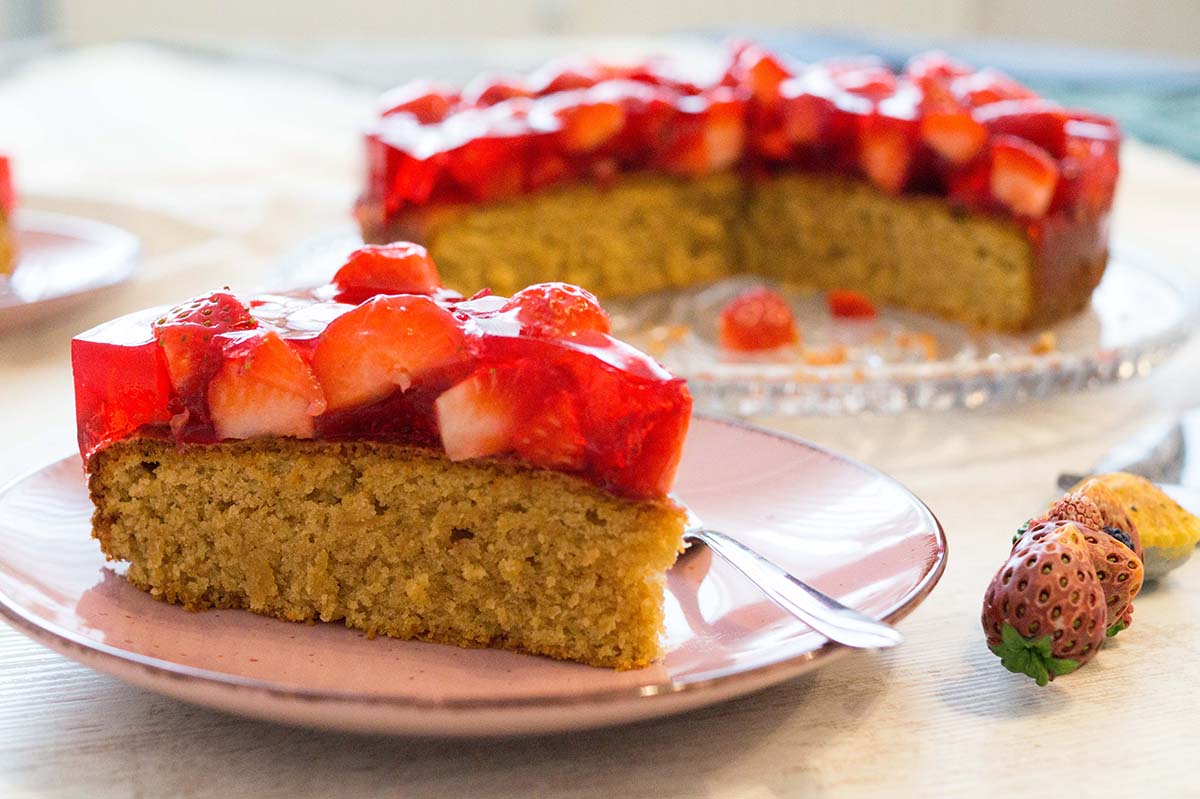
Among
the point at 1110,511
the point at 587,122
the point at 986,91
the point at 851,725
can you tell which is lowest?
Result: the point at 851,725

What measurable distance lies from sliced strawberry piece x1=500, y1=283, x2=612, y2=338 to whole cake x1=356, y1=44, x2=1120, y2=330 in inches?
56.8

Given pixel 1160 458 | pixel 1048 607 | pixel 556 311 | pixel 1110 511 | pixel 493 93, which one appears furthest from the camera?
pixel 493 93

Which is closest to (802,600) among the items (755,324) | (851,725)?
(851,725)

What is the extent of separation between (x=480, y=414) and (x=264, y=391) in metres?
0.23

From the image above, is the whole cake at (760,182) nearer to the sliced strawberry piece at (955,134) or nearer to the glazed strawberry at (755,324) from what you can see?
the sliced strawberry piece at (955,134)

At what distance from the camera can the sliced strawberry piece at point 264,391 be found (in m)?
1.49

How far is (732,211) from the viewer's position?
11.3ft

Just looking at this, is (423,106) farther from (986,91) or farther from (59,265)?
(986,91)

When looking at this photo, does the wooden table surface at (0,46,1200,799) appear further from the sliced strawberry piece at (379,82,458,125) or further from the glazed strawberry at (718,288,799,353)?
the sliced strawberry piece at (379,82,458,125)

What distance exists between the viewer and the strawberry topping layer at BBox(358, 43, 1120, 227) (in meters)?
2.89

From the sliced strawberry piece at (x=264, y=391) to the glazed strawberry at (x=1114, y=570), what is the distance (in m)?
0.81

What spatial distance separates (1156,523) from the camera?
1699 millimetres

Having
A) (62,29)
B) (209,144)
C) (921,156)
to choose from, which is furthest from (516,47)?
(921,156)

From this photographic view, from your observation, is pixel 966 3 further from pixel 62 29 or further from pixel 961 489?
pixel 961 489
